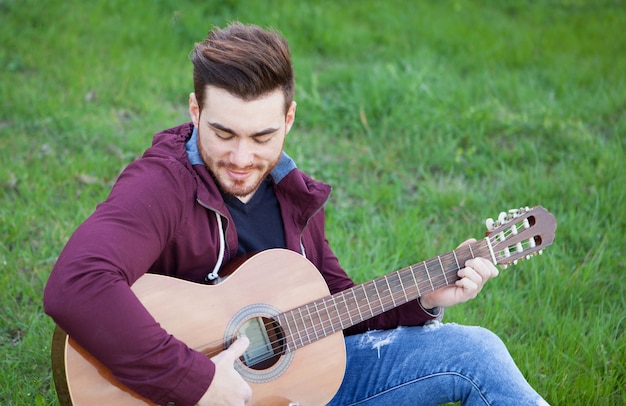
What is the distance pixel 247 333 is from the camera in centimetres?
263

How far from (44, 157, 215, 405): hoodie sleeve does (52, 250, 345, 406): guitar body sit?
0.31 feet

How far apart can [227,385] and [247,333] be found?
304mm

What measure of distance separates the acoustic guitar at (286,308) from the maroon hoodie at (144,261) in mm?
126

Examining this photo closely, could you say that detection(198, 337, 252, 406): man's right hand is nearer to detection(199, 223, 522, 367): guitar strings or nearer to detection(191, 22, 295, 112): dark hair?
detection(199, 223, 522, 367): guitar strings

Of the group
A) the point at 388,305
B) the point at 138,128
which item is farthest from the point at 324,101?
the point at 388,305

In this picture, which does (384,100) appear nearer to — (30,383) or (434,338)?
(434,338)

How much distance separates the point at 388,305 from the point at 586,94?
14.1 feet

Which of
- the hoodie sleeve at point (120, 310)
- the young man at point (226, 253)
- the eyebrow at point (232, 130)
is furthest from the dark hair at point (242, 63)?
the hoodie sleeve at point (120, 310)

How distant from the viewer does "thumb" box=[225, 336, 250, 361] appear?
2428mm

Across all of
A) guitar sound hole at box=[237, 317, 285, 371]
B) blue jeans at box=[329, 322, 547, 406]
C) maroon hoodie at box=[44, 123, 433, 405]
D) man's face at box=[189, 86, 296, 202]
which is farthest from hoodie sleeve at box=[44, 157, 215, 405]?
blue jeans at box=[329, 322, 547, 406]

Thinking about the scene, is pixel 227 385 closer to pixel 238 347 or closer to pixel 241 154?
pixel 238 347

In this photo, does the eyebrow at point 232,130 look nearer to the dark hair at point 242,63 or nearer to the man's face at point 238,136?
the man's face at point 238,136

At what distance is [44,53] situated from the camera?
575 centimetres

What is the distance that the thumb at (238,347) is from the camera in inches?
95.6
